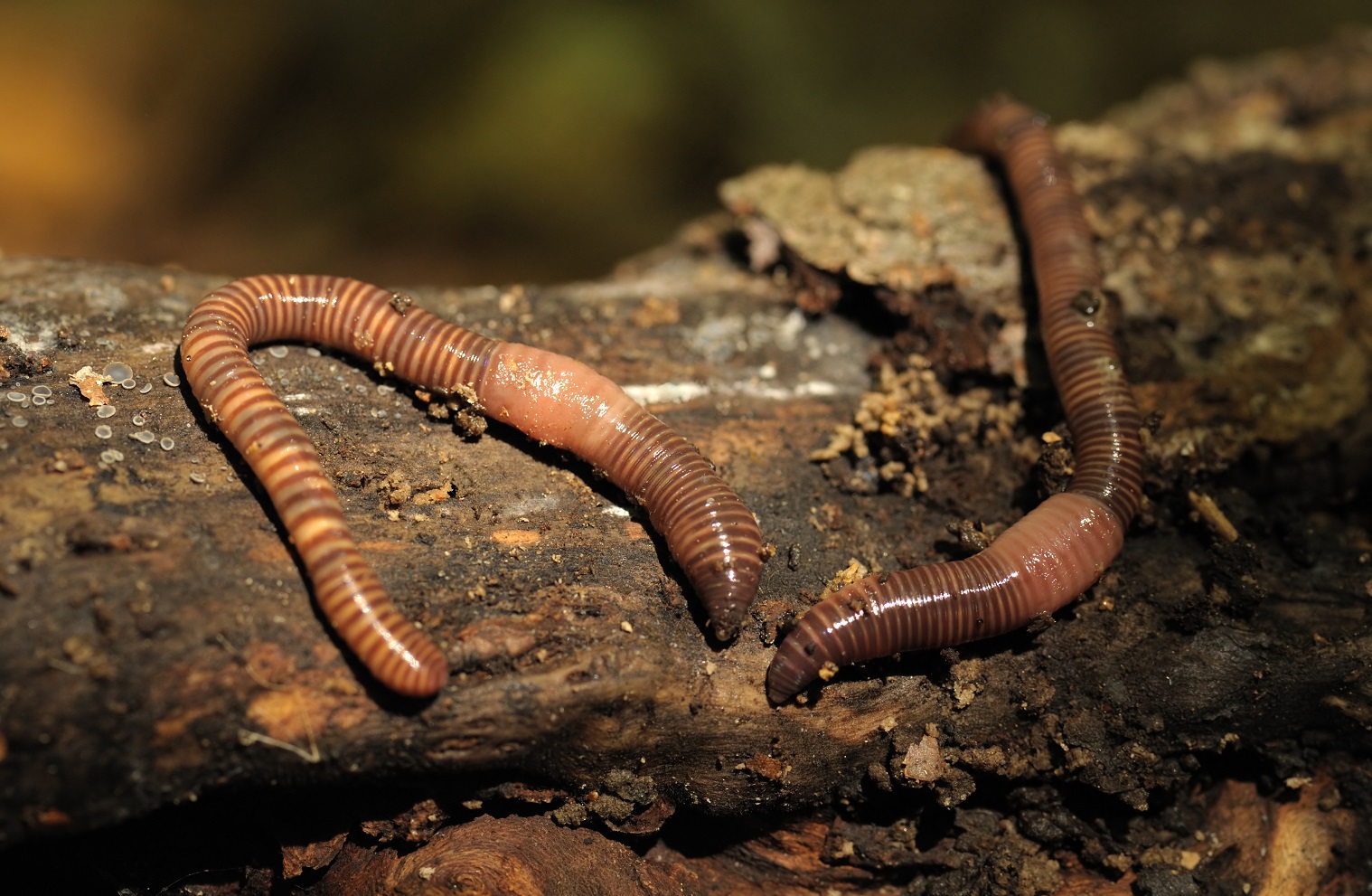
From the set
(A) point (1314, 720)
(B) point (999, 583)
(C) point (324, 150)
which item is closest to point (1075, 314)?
(B) point (999, 583)

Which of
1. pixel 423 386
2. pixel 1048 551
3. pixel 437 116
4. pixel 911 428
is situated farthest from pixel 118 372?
pixel 1048 551

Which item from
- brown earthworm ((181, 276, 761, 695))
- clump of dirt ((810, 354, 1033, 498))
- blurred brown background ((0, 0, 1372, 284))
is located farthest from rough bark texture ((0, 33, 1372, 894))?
blurred brown background ((0, 0, 1372, 284))

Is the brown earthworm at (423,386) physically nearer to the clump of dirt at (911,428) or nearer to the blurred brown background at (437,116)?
the clump of dirt at (911,428)

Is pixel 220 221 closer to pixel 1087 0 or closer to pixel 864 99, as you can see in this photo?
pixel 864 99

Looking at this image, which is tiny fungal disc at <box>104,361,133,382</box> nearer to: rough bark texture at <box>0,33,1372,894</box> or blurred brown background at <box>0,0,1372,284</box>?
rough bark texture at <box>0,33,1372,894</box>

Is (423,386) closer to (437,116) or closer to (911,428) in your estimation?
(911,428)

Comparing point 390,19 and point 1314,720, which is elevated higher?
point 390,19
